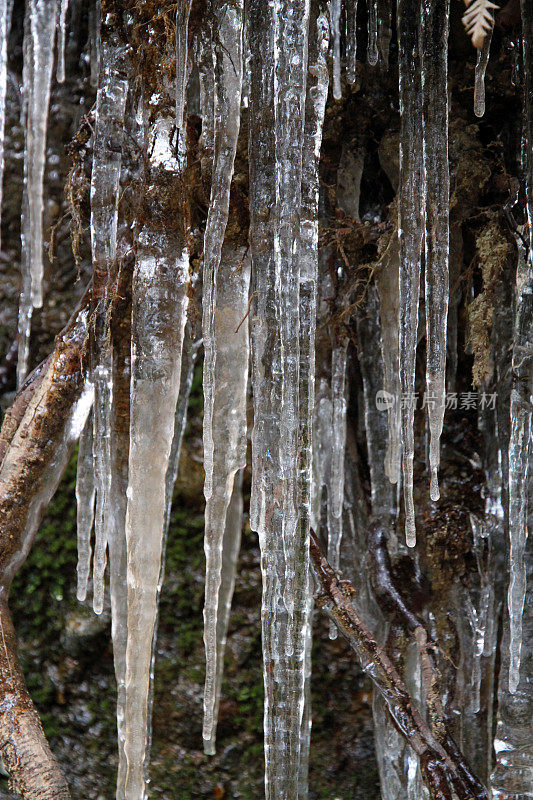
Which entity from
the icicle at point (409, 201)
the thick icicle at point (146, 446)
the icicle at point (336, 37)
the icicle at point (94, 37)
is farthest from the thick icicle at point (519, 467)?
the icicle at point (94, 37)

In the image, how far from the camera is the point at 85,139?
7.12 ft

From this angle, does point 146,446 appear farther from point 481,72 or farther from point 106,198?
point 481,72

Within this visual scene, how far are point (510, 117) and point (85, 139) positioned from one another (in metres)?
A: 1.29

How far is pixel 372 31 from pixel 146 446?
1.29 metres

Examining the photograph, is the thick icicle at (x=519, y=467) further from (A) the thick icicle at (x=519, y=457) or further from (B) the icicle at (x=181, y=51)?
(B) the icicle at (x=181, y=51)

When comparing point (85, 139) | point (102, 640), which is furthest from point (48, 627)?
point (85, 139)

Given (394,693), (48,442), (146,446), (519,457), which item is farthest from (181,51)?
(394,693)

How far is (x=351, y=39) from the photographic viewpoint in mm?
1990

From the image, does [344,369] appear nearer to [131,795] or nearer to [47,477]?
[47,477]

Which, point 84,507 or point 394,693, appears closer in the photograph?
point 394,693

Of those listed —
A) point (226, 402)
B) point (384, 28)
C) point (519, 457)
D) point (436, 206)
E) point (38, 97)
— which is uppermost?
point (384, 28)

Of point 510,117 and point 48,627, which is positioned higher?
point 510,117

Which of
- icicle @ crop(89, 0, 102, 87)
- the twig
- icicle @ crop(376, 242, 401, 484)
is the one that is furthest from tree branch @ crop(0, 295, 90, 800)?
icicle @ crop(89, 0, 102, 87)

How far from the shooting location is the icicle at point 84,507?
212 cm
